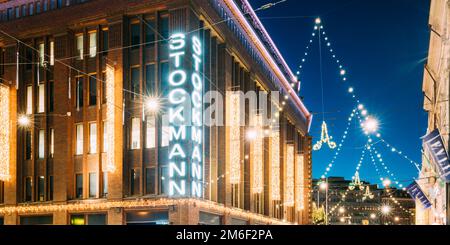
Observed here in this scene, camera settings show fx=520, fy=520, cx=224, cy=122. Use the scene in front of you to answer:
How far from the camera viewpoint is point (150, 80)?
33.5 meters

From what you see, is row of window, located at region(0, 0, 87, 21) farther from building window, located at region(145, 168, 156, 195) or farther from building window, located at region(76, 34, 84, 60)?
building window, located at region(145, 168, 156, 195)

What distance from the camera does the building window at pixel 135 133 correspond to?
33375mm

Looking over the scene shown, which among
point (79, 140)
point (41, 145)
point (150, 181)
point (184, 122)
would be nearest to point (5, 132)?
point (41, 145)

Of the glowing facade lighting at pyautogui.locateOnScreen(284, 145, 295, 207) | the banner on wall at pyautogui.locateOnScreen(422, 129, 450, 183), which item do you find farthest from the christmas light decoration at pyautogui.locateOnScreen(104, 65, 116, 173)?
the glowing facade lighting at pyautogui.locateOnScreen(284, 145, 295, 207)

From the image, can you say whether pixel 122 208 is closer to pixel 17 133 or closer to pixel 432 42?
pixel 17 133

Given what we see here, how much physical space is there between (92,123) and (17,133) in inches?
240

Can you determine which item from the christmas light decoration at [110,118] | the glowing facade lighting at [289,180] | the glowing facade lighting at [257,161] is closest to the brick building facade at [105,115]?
the christmas light decoration at [110,118]

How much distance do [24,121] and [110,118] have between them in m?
7.49

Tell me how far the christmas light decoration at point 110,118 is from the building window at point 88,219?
299cm

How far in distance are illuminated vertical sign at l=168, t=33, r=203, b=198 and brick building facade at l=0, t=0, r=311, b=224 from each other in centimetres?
19

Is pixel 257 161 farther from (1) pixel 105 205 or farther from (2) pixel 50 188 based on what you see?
(2) pixel 50 188
